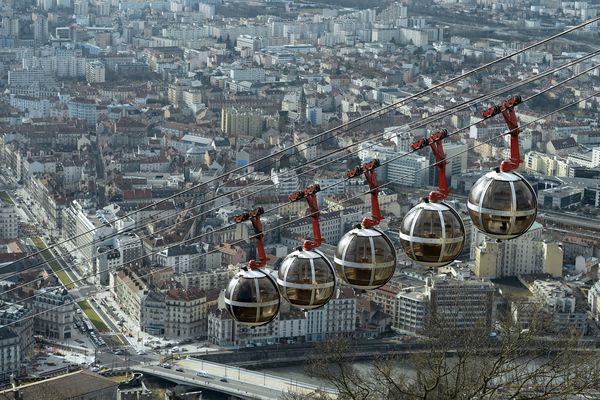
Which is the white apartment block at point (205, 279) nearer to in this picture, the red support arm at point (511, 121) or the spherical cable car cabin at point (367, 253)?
the spherical cable car cabin at point (367, 253)

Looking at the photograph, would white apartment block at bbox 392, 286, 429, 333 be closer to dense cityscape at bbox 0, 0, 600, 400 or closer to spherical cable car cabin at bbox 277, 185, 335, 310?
dense cityscape at bbox 0, 0, 600, 400

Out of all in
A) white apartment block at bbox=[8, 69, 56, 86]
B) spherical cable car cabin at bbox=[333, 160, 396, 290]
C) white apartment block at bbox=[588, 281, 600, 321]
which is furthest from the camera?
white apartment block at bbox=[8, 69, 56, 86]

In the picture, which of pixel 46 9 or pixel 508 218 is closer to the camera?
pixel 508 218

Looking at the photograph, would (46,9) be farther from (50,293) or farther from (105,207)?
(50,293)

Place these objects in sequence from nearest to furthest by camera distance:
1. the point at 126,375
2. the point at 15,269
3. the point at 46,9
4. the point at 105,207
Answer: the point at 126,375 → the point at 15,269 → the point at 105,207 → the point at 46,9

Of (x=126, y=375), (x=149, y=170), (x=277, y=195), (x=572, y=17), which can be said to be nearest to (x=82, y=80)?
(x=149, y=170)

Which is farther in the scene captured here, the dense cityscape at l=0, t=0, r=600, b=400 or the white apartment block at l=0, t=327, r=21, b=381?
the white apartment block at l=0, t=327, r=21, b=381

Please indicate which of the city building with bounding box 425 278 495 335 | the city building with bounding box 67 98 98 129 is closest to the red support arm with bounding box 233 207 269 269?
the city building with bounding box 425 278 495 335
